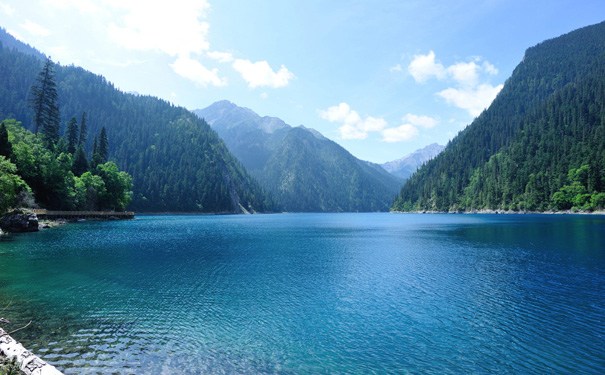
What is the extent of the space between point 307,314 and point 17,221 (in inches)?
2784

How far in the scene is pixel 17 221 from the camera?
60156 millimetres

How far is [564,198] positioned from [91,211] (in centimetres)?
22344

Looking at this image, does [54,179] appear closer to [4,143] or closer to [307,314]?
[4,143]

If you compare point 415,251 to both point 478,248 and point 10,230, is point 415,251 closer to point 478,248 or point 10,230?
point 478,248

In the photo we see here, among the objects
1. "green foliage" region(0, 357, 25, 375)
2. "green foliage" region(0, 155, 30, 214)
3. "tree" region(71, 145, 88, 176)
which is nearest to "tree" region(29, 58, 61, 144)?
"tree" region(71, 145, 88, 176)

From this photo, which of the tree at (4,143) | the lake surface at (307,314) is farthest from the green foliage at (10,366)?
the tree at (4,143)

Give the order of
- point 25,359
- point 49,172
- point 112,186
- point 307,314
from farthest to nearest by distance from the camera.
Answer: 1. point 112,186
2. point 49,172
3. point 307,314
4. point 25,359

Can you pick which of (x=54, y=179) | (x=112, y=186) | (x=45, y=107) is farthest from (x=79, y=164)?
(x=54, y=179)

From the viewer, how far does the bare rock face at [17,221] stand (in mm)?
59031

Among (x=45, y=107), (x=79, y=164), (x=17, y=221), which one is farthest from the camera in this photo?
(x=79, y=164)

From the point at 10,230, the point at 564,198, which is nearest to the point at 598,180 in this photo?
the point at 564,198

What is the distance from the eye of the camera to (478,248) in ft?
158

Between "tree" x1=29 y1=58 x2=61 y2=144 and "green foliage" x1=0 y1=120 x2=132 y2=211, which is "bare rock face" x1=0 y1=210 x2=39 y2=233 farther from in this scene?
"tree" x1=29 y1=58 x2=61 y2=144

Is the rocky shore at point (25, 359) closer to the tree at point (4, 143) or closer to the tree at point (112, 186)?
the tree at point (4, 143)
